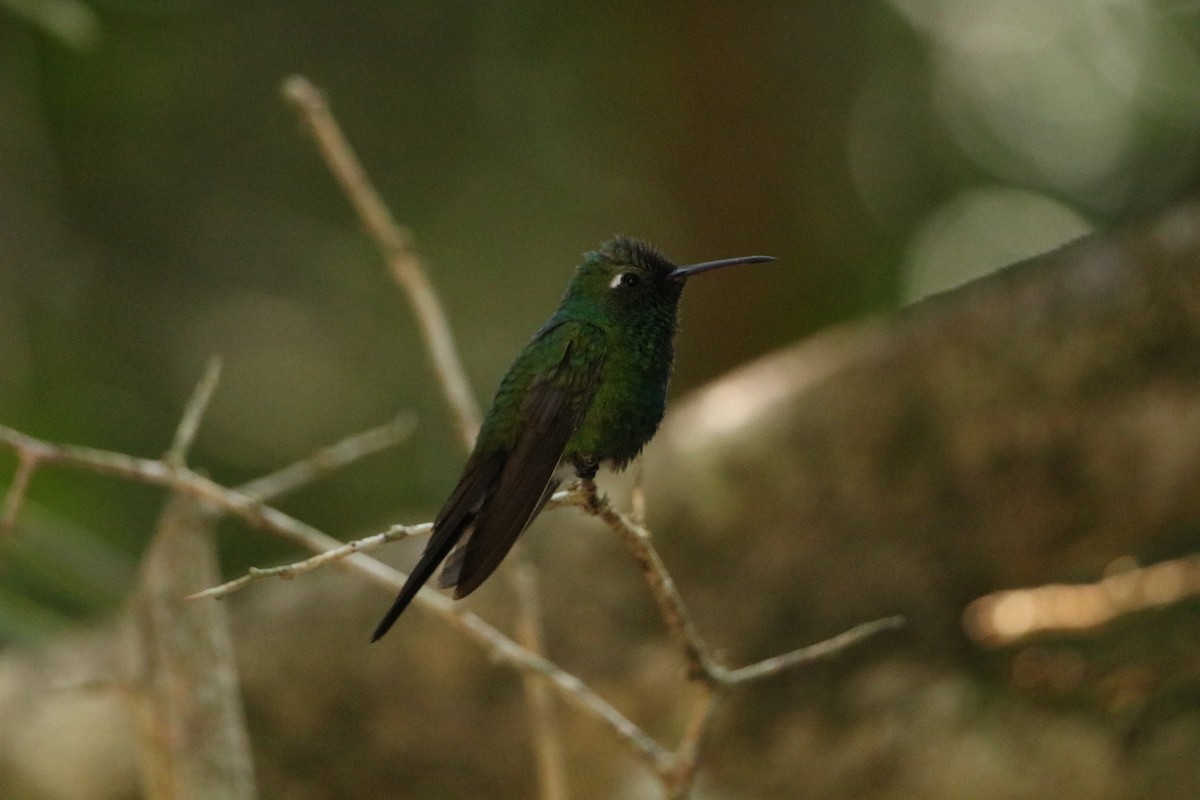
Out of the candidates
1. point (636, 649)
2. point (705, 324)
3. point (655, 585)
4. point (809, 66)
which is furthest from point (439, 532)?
point (809, 66)

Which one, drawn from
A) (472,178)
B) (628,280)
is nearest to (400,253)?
A: (628,280)

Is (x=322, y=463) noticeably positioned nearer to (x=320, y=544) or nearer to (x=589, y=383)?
(x=320, y=544)

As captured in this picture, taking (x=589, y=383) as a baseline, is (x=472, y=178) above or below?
above

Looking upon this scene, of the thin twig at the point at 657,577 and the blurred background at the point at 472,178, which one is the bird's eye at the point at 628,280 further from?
the blurred background at the point at 472,178

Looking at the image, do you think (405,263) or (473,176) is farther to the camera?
(473,176)

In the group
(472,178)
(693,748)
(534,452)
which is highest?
(472,178)

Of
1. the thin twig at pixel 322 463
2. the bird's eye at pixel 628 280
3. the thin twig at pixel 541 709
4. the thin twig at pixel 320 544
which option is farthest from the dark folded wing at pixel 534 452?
the thin twig at pixel 541 709

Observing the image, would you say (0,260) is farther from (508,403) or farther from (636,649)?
(508,403)

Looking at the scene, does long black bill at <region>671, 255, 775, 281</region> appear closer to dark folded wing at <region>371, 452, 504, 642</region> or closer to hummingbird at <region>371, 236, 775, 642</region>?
hummingbird at <region>371, 236, 775, 642</region>
